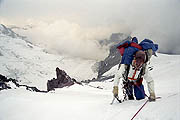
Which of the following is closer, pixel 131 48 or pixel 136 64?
pixel 136 64

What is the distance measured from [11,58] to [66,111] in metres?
222

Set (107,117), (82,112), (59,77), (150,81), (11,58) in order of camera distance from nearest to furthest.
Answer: (107,117), (82,112), (150,81), (59,77), (11,58)

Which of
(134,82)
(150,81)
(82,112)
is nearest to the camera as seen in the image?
(82,112)

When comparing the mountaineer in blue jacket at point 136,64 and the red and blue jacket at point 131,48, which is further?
the red and blue jacket at point 131,48

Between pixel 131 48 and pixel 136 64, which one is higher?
pixel 131 48

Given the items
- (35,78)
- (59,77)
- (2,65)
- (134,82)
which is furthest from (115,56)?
(134,82)

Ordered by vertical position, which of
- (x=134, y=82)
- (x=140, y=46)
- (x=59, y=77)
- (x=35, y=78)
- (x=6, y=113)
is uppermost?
(x=140, y=46)

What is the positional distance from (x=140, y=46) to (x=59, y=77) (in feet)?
88.2

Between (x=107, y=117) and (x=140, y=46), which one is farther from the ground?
(x=140, y=46)

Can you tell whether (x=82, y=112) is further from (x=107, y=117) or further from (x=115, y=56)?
(x=115, y=56)

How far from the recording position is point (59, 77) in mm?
30156

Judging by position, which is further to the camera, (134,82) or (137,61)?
(134,82)

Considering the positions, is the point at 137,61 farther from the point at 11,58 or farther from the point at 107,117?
the point at 11,58

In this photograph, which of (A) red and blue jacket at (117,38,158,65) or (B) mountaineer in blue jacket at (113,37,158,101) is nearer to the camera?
(B) mountaineer in blue jacket at (113,37,158,101)
